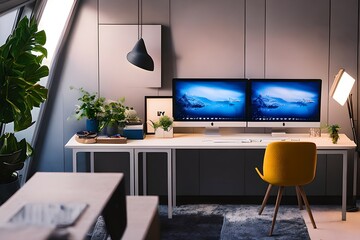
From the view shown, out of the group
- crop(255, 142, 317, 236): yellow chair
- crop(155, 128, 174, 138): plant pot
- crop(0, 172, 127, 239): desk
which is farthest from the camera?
crop(155, 128, 174, 138): plant pot

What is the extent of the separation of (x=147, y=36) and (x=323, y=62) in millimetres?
1693

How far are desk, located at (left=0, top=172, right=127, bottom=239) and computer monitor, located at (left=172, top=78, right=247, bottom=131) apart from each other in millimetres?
3658

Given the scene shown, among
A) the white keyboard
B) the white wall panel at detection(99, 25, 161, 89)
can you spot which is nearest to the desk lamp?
the white wall panel at detection(99, 25, 161, 89)

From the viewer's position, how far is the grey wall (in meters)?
6.04

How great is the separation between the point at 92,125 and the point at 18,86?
4.46ft

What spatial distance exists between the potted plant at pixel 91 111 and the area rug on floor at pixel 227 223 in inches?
36.3

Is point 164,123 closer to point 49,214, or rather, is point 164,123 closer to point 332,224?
point 332,224

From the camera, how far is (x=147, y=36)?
239 inches

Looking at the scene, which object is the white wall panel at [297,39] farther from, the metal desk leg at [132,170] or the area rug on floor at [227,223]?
the metal desk leg at [132,170]

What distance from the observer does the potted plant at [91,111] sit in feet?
19.2

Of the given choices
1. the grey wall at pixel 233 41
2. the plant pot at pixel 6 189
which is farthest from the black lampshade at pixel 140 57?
the plant pot at pixel 6 189

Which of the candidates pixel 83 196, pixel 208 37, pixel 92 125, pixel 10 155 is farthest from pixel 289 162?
pixel 83 196

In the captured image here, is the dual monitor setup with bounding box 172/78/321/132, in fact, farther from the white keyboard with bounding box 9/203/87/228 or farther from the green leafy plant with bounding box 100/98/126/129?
the white keyboard with bounding box 9/203/87/228

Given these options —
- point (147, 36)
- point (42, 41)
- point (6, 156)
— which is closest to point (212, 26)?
point (147, 36)
